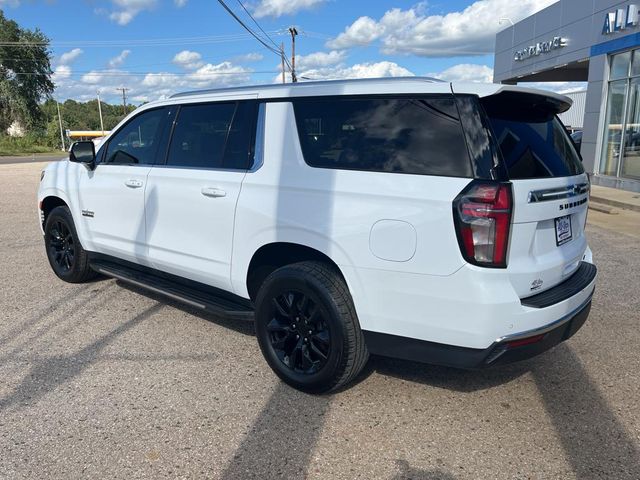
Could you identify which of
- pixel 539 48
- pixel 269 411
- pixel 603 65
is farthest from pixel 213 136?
pixel 539 48

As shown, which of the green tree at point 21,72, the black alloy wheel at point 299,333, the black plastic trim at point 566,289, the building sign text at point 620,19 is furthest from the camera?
the green tree at point 21,72

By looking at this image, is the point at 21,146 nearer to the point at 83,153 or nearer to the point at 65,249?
the point at 65,249

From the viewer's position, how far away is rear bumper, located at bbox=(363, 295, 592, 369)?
9.39ft

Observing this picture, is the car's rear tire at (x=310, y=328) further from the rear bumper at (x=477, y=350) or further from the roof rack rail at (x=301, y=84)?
the roof rack rail at (x=301, y=84)

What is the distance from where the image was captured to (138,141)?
15.7 feet

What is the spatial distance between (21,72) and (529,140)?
2329 inches

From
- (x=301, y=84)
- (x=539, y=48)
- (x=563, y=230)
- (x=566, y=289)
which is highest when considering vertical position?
(x=539, y=48)

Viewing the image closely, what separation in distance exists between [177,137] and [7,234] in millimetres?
5934

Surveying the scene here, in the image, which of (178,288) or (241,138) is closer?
(241,138)

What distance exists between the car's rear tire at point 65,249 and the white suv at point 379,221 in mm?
1698

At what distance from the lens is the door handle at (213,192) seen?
382 centimetres

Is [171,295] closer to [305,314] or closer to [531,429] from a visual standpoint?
[305,314]

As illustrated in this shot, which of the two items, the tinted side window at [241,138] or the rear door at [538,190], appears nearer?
the rear door at [538,190]

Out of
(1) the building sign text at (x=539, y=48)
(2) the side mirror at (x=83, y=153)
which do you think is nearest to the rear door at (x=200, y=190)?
(2) the side mirror at (x=83, y=153)
